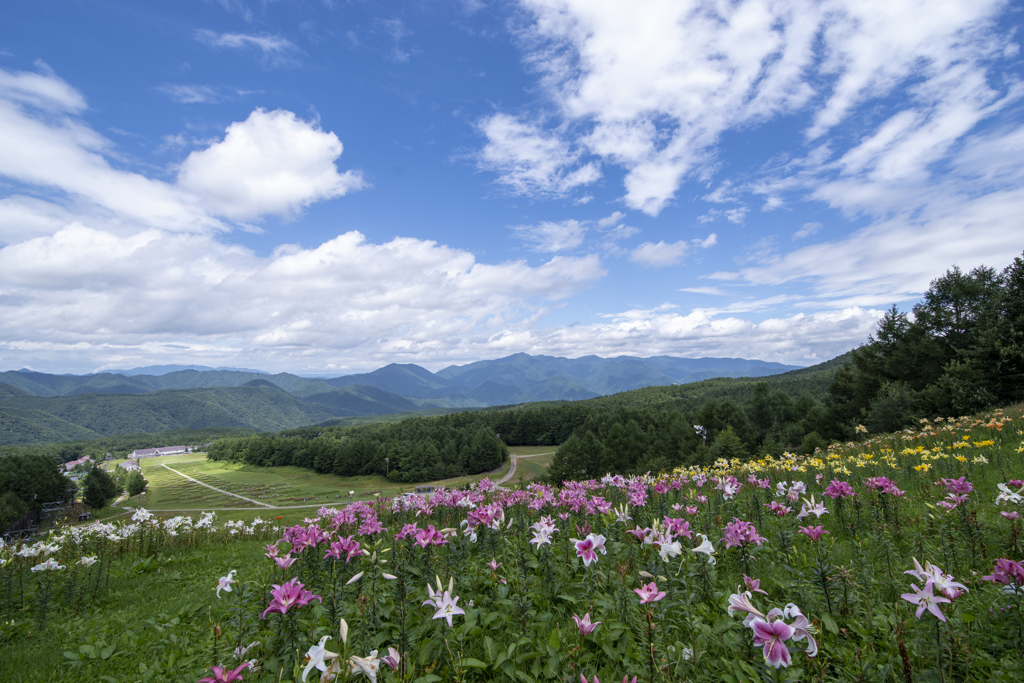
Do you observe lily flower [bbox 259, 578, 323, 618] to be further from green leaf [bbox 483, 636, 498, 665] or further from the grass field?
the grass field

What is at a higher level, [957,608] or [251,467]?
[957,608]

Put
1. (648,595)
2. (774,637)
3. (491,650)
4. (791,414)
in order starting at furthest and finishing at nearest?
1. (791,414)
2. (491,650)
3. (648,595)
4. (774,637)

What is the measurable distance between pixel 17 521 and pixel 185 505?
20478 millimetres

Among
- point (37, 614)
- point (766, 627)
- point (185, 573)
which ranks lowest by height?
point (185, 573)

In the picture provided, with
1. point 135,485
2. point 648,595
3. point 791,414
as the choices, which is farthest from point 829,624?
point 135,485

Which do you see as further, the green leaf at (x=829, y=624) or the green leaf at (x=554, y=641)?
the green leaf at (x=554, y=641)

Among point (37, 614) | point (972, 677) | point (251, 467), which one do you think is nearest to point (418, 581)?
point (972, 677)

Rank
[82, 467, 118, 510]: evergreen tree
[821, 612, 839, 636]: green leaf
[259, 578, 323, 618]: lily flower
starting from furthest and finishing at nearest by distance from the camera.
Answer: [82, 467, 118, 510]: evergreen tree, [821, 612, 839, 636]: green leaf, [259, 578, 323, 618]: lily flower

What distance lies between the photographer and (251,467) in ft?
429

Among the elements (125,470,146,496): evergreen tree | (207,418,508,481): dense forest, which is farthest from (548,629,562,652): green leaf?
(125,470,146,496): evergreen tree

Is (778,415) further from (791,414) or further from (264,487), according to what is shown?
(264,487)

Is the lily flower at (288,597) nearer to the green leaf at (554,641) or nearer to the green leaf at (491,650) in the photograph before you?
the green leaf at (491,650)

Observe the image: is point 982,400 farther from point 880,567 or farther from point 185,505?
point 185,505

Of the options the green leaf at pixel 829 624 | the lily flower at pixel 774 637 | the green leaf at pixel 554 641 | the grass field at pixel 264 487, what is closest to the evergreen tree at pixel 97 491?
the grass field at pixel 264 487
